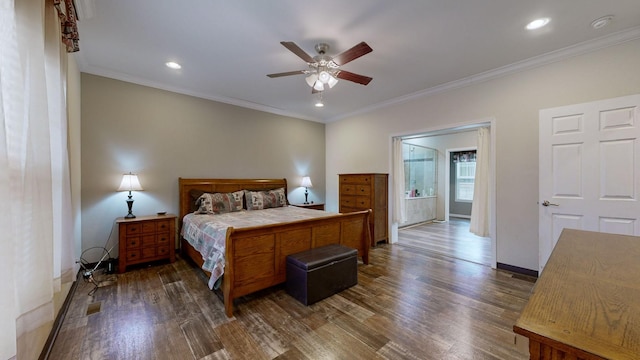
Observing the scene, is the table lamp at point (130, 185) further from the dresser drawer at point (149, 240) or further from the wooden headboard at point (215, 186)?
the wooden headboard at point (215, 186)

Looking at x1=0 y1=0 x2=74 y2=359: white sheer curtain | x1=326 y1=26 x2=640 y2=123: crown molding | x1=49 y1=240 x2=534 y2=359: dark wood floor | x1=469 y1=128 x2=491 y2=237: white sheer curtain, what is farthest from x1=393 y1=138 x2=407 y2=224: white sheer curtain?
x1=0 y1=0 x2=74 y2=359: white sheer curtain

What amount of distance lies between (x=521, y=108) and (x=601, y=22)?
1.02m

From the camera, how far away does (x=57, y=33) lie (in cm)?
171

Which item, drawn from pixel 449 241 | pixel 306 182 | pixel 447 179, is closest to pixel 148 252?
pixel 306 182

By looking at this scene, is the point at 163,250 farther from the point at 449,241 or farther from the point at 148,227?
the point at 449,241

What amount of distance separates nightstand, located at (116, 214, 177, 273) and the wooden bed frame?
0.98 feet

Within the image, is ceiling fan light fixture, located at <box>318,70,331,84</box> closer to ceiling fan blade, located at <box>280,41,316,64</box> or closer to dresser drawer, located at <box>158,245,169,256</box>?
ceiling fan blade, located at <box>280,41,316,64</box>

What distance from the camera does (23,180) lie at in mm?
1098

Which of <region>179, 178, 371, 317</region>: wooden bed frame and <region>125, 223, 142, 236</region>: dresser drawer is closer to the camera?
<region>179, 178, 371, 317</region>: wooden bed frame

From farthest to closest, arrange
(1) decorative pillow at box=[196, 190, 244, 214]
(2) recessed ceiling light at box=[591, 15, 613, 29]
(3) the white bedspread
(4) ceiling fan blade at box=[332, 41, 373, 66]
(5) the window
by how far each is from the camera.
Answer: (5) the window
(1) decorative pillow at box=[196, 190, 244, 214]
(3) the white bedspread
(2) recessed ceiling light at box=[591, 15, 613, 29]
(4) ceiling fan blade at box=[332, 41, 373, 66]

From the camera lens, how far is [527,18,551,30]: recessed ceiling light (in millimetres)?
2295

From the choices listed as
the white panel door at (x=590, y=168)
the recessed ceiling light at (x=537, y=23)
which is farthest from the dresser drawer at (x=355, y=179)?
the recessed ceiling light at (x=537, y=23)

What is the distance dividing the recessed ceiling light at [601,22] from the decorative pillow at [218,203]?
4747 millimetres

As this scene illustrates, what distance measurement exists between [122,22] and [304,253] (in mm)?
2913
